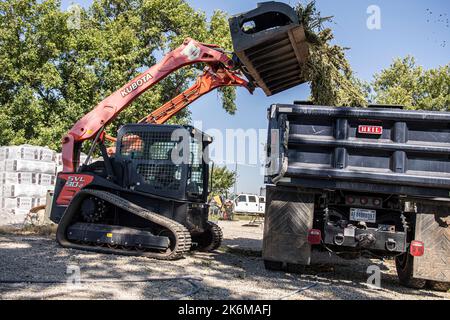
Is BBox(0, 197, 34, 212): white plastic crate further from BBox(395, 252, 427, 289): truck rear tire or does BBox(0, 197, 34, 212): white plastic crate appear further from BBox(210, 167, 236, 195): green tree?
BBox(210, 167, 236, 195): green tree

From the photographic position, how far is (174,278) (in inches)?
260

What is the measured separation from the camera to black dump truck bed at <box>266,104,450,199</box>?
6.57 meters

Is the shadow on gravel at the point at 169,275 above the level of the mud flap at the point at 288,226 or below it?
below

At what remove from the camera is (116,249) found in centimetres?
916

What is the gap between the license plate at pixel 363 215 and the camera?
7.08 meters

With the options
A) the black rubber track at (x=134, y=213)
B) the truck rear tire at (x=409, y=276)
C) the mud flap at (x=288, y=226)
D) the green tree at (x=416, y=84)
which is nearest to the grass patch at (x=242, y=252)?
the black rubber track at (x=134, y=213)

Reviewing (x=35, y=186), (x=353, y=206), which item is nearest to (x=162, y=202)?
(x=353, y=206)

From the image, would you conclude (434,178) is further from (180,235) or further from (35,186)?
(35,186)

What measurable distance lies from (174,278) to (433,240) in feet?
12.0

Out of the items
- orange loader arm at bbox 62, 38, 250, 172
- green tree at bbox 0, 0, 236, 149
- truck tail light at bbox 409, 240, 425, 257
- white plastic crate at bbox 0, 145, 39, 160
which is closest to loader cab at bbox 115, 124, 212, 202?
orange loader arm at bbox 62, 38, 250, 172

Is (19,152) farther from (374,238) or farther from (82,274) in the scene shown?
(374,238)

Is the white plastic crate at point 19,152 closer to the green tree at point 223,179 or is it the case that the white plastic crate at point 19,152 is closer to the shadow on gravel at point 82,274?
the shadow on gravel at point 82,274

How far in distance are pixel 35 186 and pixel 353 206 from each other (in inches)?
427

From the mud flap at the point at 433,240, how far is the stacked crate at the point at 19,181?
11579 millimetres
